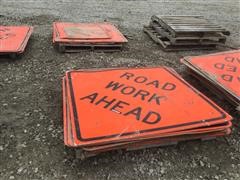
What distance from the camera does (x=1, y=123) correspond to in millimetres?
2961

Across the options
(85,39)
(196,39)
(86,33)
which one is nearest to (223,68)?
(196,39)

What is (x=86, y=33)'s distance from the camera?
197 inches

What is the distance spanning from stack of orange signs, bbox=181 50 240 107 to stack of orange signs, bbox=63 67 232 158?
0.46m

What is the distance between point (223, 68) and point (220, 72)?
15cm

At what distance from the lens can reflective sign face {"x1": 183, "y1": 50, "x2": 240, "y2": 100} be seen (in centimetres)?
345

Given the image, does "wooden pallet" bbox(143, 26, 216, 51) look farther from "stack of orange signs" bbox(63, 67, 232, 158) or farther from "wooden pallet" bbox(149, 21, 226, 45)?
"stack of orange signs" bbox(63, 67, 232, 158)

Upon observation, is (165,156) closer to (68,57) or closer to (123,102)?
(123,102)

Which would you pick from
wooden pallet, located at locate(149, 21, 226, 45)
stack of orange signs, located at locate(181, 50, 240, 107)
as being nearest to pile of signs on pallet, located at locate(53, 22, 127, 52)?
wooden pallet, located at locate(149, 21, 226, 45)

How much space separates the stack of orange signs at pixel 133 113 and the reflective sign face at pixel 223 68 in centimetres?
53

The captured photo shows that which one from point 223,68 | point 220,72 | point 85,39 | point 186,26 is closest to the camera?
point 220,72

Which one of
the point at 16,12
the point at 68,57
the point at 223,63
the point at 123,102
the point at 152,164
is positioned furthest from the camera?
the point at 16,12

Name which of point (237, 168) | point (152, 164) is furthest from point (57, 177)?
point (237, 168)

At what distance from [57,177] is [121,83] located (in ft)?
4.48

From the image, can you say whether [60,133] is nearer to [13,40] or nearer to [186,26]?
[13,40]
